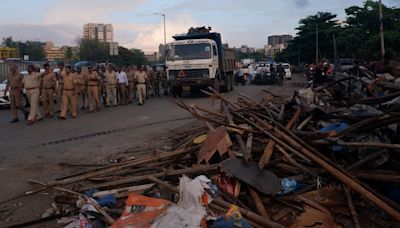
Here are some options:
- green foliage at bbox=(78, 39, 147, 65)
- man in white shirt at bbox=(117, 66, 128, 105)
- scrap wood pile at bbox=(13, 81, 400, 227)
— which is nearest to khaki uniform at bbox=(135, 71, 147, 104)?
man in white shirt at bbox=(117, 66, 128, 105)

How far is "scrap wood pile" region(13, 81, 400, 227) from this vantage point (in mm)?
4102

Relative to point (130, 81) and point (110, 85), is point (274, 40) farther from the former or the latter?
point (110, 85)

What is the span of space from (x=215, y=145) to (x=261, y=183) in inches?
46.0

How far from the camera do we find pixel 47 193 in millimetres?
5598

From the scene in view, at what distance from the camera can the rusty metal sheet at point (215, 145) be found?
5.48 m

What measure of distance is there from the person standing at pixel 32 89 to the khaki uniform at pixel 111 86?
4.27 meters

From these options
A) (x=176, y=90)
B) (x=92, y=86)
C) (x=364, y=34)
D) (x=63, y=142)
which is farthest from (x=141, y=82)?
(x=364, y=34)

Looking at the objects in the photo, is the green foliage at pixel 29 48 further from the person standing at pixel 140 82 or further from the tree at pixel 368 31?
the person standing at pixel 140 82

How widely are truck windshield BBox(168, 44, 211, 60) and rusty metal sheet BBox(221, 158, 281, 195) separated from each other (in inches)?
584

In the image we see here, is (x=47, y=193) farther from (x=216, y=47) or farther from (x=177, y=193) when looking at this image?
(x=216, y=47)

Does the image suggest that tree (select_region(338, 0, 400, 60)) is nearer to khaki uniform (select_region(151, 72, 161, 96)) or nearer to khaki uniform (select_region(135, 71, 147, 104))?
khaki uniform (select_region(151, 72, 161, 96))

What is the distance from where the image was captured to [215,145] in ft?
18.2

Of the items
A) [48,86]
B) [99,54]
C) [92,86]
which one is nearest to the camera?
[48,86]

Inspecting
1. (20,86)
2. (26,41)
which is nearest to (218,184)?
(20,86)
